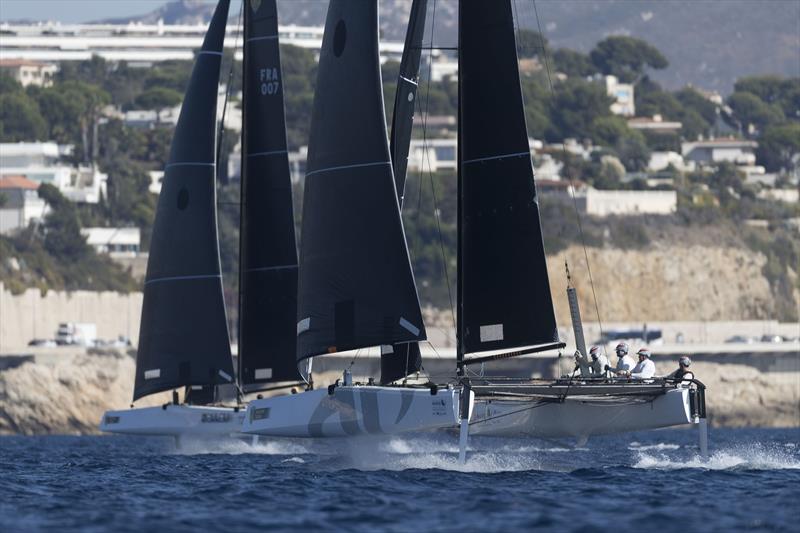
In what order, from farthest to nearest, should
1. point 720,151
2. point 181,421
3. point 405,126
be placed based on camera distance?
point 720,151 → point 181,421 → point 405,126

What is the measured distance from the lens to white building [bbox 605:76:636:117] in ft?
570

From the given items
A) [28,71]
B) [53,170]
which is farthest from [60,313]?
[28,71]

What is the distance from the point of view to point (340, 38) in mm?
30609

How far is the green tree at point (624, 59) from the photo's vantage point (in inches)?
7594

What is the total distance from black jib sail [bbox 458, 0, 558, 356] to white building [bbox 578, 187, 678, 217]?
277 feet

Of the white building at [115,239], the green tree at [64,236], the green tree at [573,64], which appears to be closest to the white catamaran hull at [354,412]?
the green tree at [64,236]

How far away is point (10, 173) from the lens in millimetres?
122375

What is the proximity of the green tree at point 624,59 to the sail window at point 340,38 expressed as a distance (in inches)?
6438

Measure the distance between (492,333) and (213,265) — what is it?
1288 centimetres

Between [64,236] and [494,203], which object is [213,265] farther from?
[64,236]

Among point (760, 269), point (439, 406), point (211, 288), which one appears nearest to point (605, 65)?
point (760, 269)

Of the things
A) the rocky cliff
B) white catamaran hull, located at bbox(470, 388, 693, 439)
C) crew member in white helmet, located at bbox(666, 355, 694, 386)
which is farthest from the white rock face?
crew member in white helmet, located at bbox(666, 355, 694, 386)

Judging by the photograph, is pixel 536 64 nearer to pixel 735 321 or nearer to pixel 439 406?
pixel 735 321

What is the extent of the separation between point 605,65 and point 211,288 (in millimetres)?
154494
